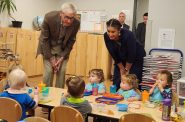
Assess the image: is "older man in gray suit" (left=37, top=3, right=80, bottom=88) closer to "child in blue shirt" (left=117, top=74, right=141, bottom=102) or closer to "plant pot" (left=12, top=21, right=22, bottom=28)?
"child in blue shirt" (left=117, top=74, right=141, bottom=102)

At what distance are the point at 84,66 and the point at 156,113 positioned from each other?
579 cm

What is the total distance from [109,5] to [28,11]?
2218 mm

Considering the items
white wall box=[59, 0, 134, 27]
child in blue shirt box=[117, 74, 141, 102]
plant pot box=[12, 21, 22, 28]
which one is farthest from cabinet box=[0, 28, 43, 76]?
child in blue shirt box=[117, 74, 141, 102]

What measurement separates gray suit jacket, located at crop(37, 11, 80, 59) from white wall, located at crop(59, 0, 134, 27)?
4400 millimetres

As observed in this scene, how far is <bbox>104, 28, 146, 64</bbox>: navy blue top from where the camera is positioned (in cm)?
368

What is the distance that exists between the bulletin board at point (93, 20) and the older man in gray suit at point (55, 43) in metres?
4.56

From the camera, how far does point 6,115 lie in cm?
268

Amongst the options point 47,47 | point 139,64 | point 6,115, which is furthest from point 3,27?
point 6,115

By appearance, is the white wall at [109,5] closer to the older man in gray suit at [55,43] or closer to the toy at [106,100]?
the older man in gray suit at [55,43]

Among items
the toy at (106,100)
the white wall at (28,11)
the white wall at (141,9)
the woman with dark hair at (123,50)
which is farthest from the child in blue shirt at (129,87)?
the white wall at (141,9)

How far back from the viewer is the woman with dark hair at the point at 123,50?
3490 mm

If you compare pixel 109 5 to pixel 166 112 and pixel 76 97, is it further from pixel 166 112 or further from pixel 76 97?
pixel 166 112

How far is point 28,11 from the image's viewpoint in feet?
27.5

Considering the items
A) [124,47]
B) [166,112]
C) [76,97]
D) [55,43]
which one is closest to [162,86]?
[124,47]
